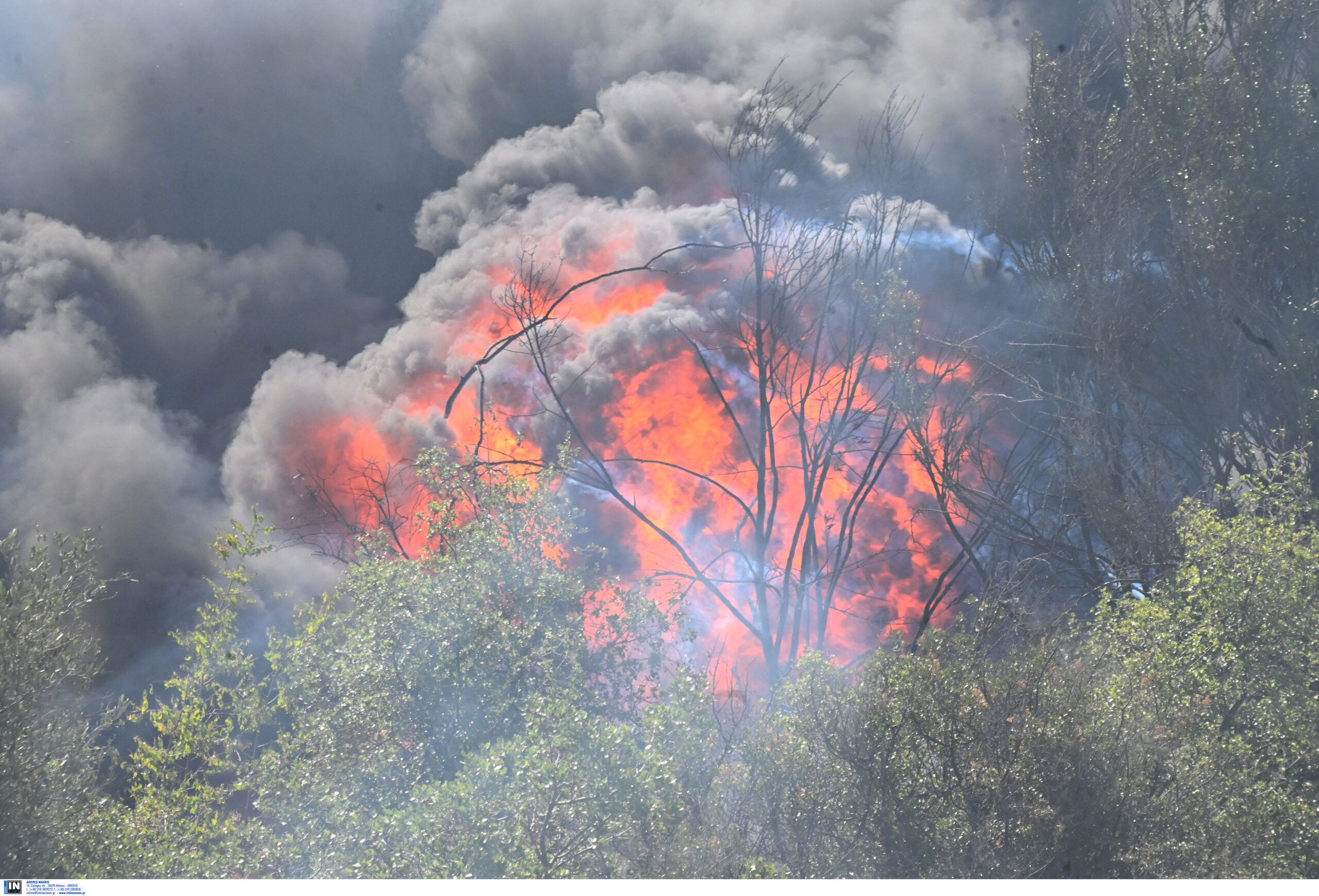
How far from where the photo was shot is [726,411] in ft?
29.7

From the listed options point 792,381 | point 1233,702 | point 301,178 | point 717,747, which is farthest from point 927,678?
point 301,178

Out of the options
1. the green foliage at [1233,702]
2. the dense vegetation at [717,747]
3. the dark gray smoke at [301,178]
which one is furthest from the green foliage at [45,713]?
the green foliage at [1233,702]

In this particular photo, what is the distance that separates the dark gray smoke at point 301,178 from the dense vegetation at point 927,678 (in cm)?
162

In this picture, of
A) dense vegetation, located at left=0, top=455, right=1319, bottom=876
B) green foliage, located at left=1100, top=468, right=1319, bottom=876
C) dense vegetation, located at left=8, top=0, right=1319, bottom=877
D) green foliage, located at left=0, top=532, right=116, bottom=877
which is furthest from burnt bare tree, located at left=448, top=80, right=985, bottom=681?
green foliage, located at left=0, top=532, right=116, bottom=877

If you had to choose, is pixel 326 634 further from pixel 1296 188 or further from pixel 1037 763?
pixel 1296 188

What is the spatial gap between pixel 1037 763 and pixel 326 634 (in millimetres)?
5041

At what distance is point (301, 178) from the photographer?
28.9 feet

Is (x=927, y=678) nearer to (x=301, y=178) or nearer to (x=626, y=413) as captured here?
(x=626, y=413)

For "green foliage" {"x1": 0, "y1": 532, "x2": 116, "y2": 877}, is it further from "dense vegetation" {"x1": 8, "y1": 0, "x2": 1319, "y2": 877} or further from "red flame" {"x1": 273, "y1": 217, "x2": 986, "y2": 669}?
"red flame" {"x1": 273, "y1": 217, "x2": 986, "y2": 669}

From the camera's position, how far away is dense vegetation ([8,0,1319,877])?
4453 millimetres

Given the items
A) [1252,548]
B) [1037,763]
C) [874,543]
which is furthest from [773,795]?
[874,543]

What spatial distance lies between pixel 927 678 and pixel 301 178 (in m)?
8.35

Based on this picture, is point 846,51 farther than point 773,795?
Yes

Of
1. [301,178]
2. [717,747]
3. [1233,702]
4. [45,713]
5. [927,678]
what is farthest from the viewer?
[301,178]
